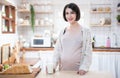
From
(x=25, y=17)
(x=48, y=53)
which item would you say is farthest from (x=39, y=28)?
(x=48, y=53)

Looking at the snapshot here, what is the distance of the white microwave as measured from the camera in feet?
17.2

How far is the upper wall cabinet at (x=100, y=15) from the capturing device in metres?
5.37

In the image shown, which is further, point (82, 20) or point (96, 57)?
point (82, 20)

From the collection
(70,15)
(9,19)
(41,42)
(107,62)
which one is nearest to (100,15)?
(107,62)

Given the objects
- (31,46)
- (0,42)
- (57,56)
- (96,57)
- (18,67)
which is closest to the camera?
(18,67)

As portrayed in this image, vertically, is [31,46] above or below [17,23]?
below

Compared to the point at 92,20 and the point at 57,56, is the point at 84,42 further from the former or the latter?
the point at 92,20

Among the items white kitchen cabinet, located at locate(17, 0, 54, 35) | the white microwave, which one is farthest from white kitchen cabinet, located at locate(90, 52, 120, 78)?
white kitchen cabinet, located at locate(17, 0, 54, 35)

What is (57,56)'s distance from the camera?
8.15 ft

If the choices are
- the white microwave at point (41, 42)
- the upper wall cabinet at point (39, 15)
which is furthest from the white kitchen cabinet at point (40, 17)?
the white microwave at point (41, 42)

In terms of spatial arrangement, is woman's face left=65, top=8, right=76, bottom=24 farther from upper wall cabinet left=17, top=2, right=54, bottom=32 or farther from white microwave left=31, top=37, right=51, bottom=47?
upper wall cabinet left=17, top=2, right=54, bottom=32

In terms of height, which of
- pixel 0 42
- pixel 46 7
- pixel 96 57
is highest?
pixel 46 7

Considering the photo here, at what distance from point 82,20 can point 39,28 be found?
107 centimetres

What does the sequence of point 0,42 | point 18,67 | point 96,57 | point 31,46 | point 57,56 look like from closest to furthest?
point 18,67 < point 57,56 < point 0,42 < point 96,57 < point 31,46
